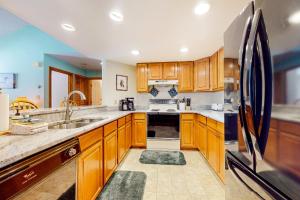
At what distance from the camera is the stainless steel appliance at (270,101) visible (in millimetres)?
499

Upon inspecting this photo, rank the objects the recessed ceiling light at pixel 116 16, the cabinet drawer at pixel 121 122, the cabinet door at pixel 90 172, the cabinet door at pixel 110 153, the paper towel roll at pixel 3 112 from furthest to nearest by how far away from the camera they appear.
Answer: the cabinet drawer at pixel 121 122 → the cabinet door at pixel 110 153 → the recessed ceiling light at pixel 116 16 → the cabinet door at pixel 90 172 → the paper towel roll at pixel 3 112

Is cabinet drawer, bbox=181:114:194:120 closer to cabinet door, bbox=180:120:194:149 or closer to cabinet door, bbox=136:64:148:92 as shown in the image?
cabinet door, bbox=180:120:194:149

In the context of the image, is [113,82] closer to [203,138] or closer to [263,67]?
[203,138]

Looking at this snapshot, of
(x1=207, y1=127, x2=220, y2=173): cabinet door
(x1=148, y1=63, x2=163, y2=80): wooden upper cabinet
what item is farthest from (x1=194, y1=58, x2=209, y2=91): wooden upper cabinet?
(x1=207, y1=127, x2=220, y2=173): cabinet door

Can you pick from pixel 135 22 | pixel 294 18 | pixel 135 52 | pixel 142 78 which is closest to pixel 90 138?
pixel 135 22

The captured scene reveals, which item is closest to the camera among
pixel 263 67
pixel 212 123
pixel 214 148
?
pixel 263 67

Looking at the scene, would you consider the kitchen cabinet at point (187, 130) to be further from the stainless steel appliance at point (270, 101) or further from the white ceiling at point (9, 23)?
the white ceiling at point (9, 23)

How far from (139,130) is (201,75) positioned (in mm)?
1931

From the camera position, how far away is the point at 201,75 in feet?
11.4

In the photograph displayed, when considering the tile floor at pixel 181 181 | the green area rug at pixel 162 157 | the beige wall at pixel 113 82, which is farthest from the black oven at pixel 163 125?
the beige wall at pixel 113 82

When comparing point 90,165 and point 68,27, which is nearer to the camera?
point 90,165

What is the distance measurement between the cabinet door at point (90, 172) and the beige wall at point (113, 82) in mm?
1990

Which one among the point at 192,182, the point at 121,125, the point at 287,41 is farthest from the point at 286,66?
the point at 121,125

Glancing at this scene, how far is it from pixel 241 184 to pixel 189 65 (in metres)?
3.14
